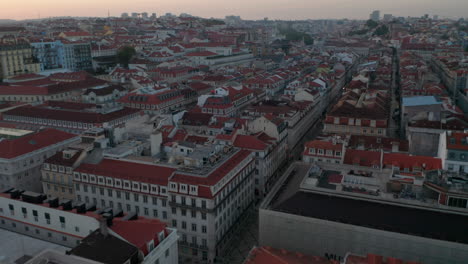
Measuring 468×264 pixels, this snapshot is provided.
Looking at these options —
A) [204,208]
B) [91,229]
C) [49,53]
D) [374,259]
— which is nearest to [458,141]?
[374,259]

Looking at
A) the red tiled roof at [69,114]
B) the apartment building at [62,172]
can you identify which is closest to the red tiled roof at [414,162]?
the apartment building at [62,172]

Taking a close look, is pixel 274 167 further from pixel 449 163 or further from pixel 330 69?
pixel 330 69

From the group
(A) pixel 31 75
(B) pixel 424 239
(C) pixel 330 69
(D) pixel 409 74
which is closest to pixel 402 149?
(B) pixel 424 239

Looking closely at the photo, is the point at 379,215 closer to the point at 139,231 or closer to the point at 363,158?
the point at 363,158

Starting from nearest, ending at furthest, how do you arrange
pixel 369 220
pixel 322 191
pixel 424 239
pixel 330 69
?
1. pixel 424 239
2. pixel 369 220
3. pixel 322 191
4. pixel 330 69

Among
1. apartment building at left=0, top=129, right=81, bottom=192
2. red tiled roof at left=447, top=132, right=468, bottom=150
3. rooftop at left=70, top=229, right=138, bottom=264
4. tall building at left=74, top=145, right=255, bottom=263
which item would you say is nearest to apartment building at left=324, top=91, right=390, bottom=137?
red tiled roof at left=447, top=132, right=468, bottom=150
